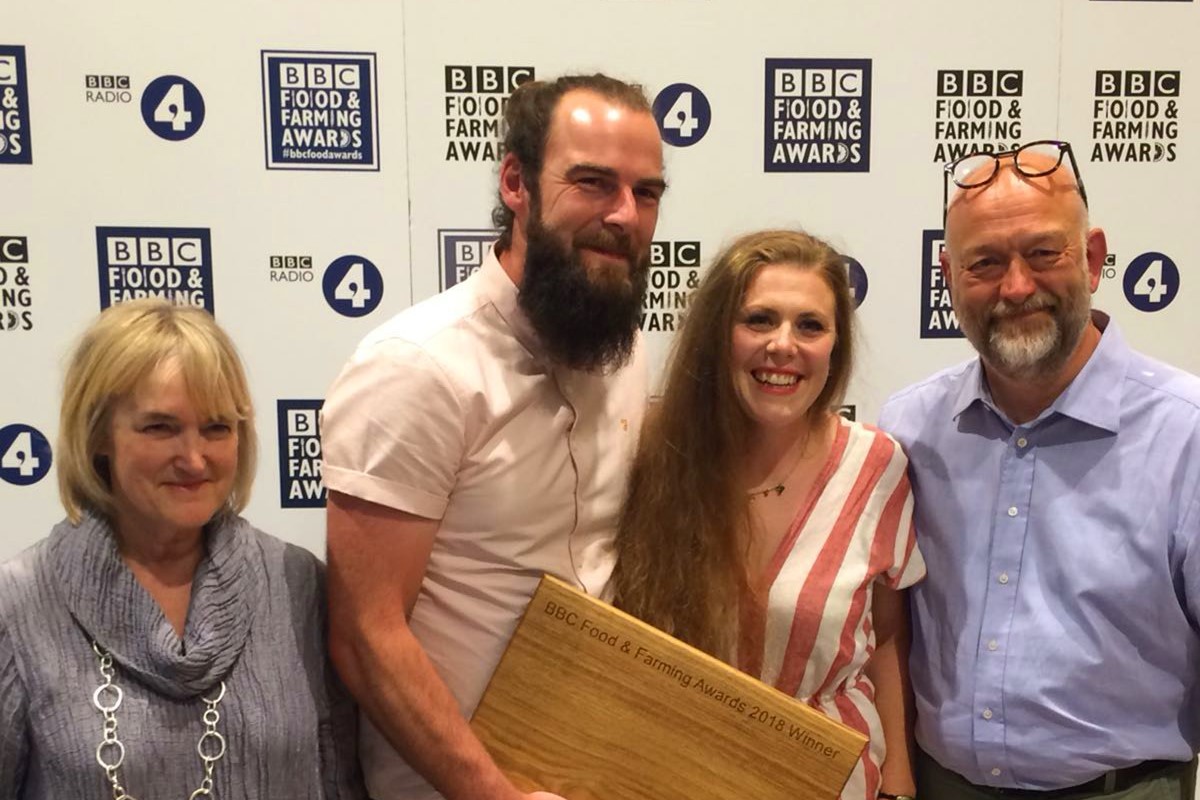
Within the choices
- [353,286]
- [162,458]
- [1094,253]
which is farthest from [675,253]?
[162,458]

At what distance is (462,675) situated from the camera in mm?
1499

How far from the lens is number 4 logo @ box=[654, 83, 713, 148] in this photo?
7.60 feet

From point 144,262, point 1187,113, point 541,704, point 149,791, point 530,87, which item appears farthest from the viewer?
point 1187,113

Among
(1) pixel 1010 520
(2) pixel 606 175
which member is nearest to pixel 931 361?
(1) pixel 1010 520

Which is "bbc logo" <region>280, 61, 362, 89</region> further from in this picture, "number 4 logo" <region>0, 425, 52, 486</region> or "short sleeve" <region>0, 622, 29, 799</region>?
"short sleeve" <region>0, 622, 29, 799</region>

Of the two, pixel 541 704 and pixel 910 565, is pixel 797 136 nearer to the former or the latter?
pixel 910 565

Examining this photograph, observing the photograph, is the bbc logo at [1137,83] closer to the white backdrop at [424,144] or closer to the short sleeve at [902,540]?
the white backdrop at [424,144]

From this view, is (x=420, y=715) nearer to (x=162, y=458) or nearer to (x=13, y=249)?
(x=162, y=458)

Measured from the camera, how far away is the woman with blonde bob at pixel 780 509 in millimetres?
1557

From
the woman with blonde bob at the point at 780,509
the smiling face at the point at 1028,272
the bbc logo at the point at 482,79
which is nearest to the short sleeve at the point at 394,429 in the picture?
the woman with blonde bob at the point at 780,509

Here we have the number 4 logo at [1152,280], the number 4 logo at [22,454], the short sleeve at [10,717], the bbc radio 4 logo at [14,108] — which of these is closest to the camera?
the short sleeve at [10,717]

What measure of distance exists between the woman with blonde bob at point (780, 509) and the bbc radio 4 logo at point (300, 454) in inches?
42.4

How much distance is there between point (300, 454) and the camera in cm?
241

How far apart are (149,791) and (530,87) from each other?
3.75 ft
